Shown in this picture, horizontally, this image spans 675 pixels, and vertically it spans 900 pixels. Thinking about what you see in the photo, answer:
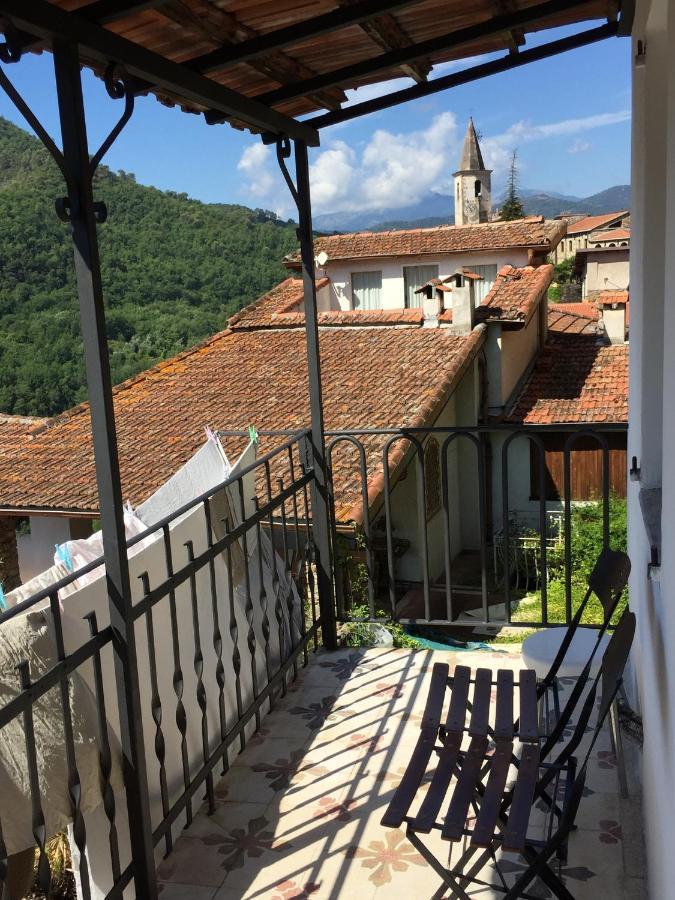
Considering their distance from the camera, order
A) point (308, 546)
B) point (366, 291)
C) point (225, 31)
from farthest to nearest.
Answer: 1. point (366, 291)
2. point (308, 546)
3. point (225, 31)

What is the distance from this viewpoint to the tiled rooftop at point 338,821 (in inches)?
96.3

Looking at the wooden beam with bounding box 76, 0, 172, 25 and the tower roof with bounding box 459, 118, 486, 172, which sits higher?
the tower roof with bounding box 459, 118, 486, 172

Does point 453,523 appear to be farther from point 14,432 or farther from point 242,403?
point 14,432

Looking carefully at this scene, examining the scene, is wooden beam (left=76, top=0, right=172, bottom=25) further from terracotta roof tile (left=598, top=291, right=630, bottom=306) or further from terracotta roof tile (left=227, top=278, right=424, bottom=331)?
terracotta roof tile (left=598, top=291, right=630, bottom=306)

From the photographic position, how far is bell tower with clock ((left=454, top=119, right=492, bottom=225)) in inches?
1715

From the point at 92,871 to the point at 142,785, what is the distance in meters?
0.34

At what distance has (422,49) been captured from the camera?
296 centimetres

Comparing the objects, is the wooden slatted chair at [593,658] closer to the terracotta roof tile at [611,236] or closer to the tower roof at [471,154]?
the terracotta roof tile at [611,236]

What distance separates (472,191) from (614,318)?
1050 inches

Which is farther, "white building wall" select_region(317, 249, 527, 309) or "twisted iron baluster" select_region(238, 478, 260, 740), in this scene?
"white building wall" select_region(317, 249, 527, 309)

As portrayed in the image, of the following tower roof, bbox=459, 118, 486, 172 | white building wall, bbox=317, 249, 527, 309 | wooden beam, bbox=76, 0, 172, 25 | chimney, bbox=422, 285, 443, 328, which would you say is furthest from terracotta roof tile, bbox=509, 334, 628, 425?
tower roof, bbox=459, 118, 486, 172

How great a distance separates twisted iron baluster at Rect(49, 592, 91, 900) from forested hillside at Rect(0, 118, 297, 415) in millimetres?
12948

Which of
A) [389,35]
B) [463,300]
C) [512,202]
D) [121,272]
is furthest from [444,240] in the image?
[512,202]

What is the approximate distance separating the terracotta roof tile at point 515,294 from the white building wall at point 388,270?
2.24 metres
